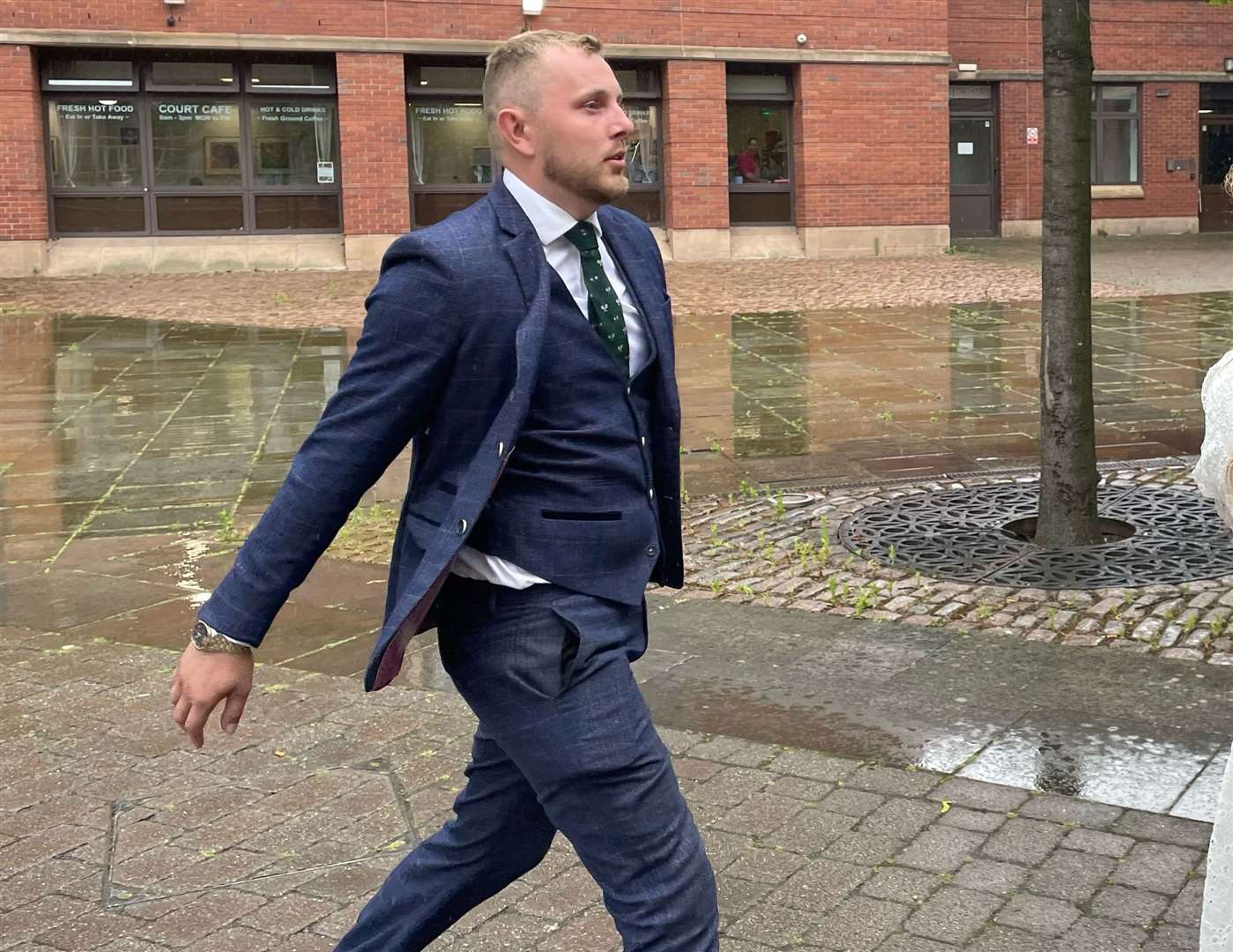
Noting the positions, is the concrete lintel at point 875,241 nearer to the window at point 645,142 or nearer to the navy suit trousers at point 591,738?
the window at point 645,142

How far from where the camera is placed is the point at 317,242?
23.6m

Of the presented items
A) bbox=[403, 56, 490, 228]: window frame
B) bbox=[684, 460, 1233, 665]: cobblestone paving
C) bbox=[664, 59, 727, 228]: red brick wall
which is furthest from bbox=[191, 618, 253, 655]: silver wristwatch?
bbox=[664, 59, 727, 228]: red brick wall

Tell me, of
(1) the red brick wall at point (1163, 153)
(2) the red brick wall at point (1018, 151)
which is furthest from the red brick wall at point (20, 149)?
(1) the red brick wall at point (1163, 153)

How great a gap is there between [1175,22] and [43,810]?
101 feet

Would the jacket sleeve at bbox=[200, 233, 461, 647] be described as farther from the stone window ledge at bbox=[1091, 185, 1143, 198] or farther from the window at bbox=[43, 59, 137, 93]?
the stone window ledge at bbox=[1091, 185, 1143, 198]

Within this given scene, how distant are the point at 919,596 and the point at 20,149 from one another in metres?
18.8

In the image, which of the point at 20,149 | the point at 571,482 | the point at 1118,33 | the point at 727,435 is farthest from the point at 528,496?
the point at 1118,33

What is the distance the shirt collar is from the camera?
2791 millimetres

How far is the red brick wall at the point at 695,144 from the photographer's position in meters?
24.9

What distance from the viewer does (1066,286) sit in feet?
24.6

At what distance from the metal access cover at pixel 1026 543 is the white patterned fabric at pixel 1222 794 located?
14.7ft

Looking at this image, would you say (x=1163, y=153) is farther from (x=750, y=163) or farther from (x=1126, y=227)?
(x=750, y=163)

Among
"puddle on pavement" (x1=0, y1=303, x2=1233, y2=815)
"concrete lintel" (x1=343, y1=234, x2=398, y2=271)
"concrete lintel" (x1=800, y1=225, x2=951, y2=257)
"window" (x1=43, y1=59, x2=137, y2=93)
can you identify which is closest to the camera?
"puddle on pavement" (x1=0, y1=303, x2=1233, y2=815)

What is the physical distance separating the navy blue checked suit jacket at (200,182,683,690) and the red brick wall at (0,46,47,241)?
69.1 feet
